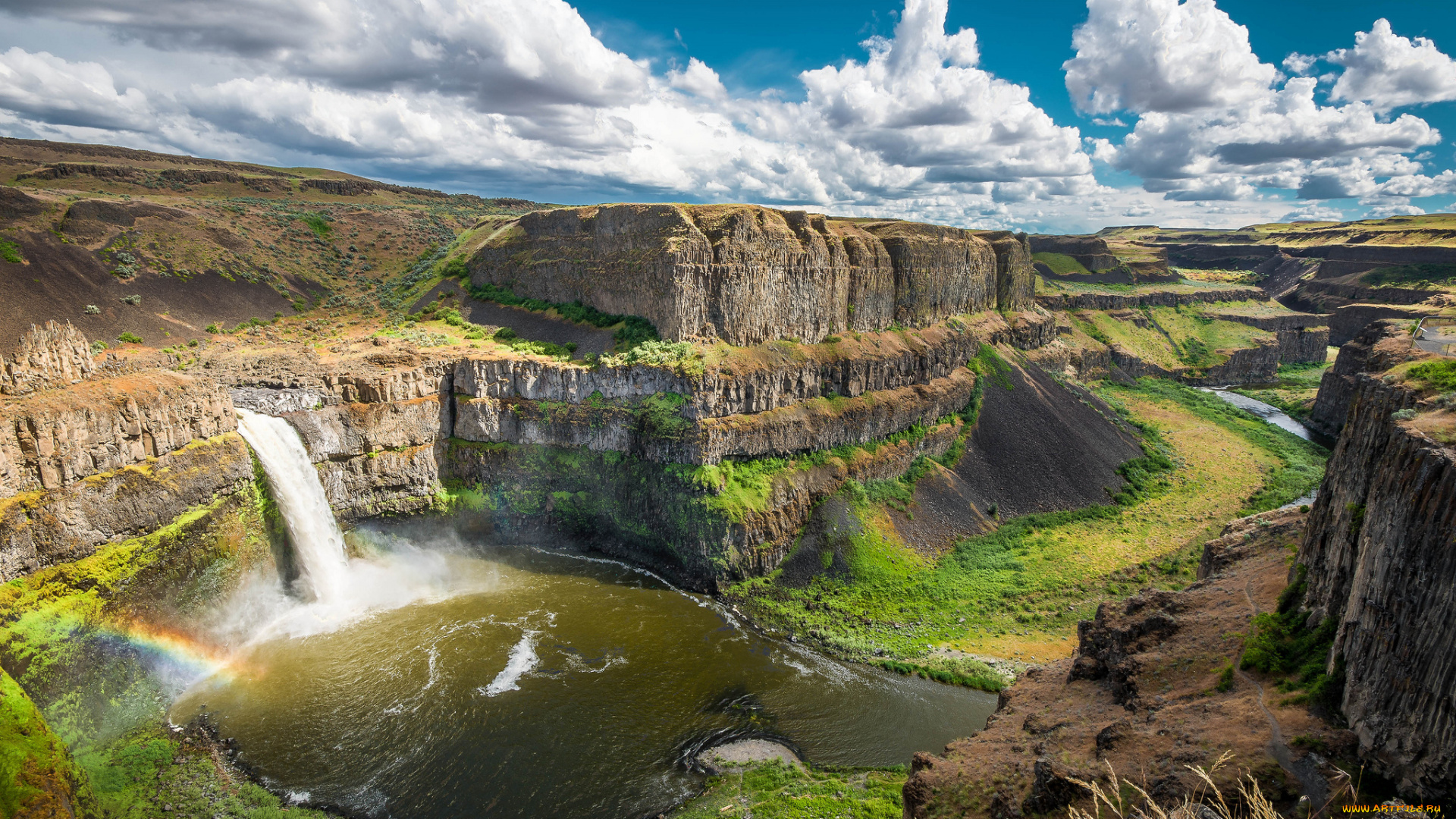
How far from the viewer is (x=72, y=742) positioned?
23250mm

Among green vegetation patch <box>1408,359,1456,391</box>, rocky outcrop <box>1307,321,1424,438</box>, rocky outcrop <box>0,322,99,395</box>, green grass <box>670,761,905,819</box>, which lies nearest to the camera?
green vegetation patch <box>1408,359,1456,391</box>

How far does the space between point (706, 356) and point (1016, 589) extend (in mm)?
23078

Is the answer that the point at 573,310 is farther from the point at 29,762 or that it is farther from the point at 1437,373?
the point at 1437,373

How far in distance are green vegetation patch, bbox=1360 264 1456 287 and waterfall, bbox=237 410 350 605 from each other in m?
141

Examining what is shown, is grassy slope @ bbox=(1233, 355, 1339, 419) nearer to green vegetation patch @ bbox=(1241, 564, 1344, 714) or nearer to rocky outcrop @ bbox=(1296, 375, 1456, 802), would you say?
green vegetation patch @ bbox=(1241, 564, 1344, 714)

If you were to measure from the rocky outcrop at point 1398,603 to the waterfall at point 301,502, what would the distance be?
40.4 meters

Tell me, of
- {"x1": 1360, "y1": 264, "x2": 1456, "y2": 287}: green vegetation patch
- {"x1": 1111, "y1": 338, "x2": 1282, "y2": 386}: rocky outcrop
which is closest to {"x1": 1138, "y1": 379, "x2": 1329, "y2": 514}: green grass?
{"x1": 1111, "y1": 338, "x2": 1282, "y2": 386}: rocky outcrop

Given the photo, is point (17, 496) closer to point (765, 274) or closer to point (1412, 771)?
point (765, 274)

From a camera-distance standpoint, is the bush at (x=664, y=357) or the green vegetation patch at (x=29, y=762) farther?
the bush at (x=664, y=357)

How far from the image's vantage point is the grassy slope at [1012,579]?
33.6 metres

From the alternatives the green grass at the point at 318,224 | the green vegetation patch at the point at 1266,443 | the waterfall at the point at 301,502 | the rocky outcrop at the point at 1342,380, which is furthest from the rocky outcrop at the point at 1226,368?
the green grass at the point at 318,224

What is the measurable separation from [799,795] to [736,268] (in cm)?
3073

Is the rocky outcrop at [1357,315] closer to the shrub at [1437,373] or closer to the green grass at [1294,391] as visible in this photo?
the green grass at [1294,391]

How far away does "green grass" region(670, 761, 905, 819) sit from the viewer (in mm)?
21875
